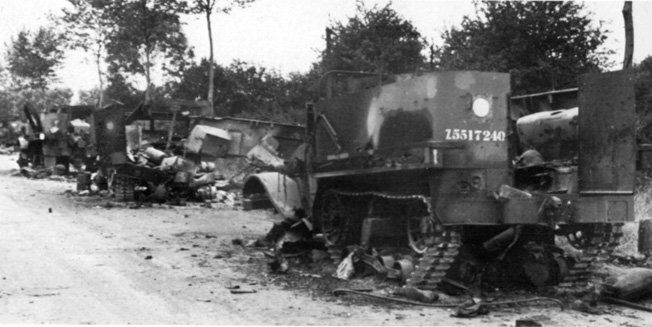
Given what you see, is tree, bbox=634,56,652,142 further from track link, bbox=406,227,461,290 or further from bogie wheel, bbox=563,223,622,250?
track link, bbox=406,227,461,290

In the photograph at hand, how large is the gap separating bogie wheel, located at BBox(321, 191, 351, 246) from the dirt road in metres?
1.02

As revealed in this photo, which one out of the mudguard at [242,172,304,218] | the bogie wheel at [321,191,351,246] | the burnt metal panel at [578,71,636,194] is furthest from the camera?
the mudguard at [242,172,304,218]

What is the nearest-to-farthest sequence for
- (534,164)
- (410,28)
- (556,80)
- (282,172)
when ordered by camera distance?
(534,164) → (282,172) → (556,80) → (410,28)

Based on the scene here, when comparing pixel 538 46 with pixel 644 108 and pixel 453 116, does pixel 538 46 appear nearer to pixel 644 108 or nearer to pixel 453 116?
pixel 644 108

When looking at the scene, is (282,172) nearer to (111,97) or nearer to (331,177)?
(331,177)

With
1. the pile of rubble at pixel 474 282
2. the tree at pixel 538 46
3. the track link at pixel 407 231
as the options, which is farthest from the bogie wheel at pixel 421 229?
the tree at pixel 538 46

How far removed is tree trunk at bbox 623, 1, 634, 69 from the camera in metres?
16.9

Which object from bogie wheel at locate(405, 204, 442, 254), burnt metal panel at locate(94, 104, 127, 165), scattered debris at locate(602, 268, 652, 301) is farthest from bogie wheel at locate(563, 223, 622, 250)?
burnt metal panel at locate(94, 104, 127, 165)

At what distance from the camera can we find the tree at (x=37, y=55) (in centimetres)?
3625

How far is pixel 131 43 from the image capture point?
124 feet

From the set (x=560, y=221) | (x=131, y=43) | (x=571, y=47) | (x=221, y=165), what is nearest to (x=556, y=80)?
→ (x=571, y=47)

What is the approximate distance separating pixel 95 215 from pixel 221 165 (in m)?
6.94

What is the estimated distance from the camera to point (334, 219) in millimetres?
10844

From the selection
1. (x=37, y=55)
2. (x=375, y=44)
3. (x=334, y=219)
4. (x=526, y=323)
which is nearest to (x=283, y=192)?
(x=334, y=219)
